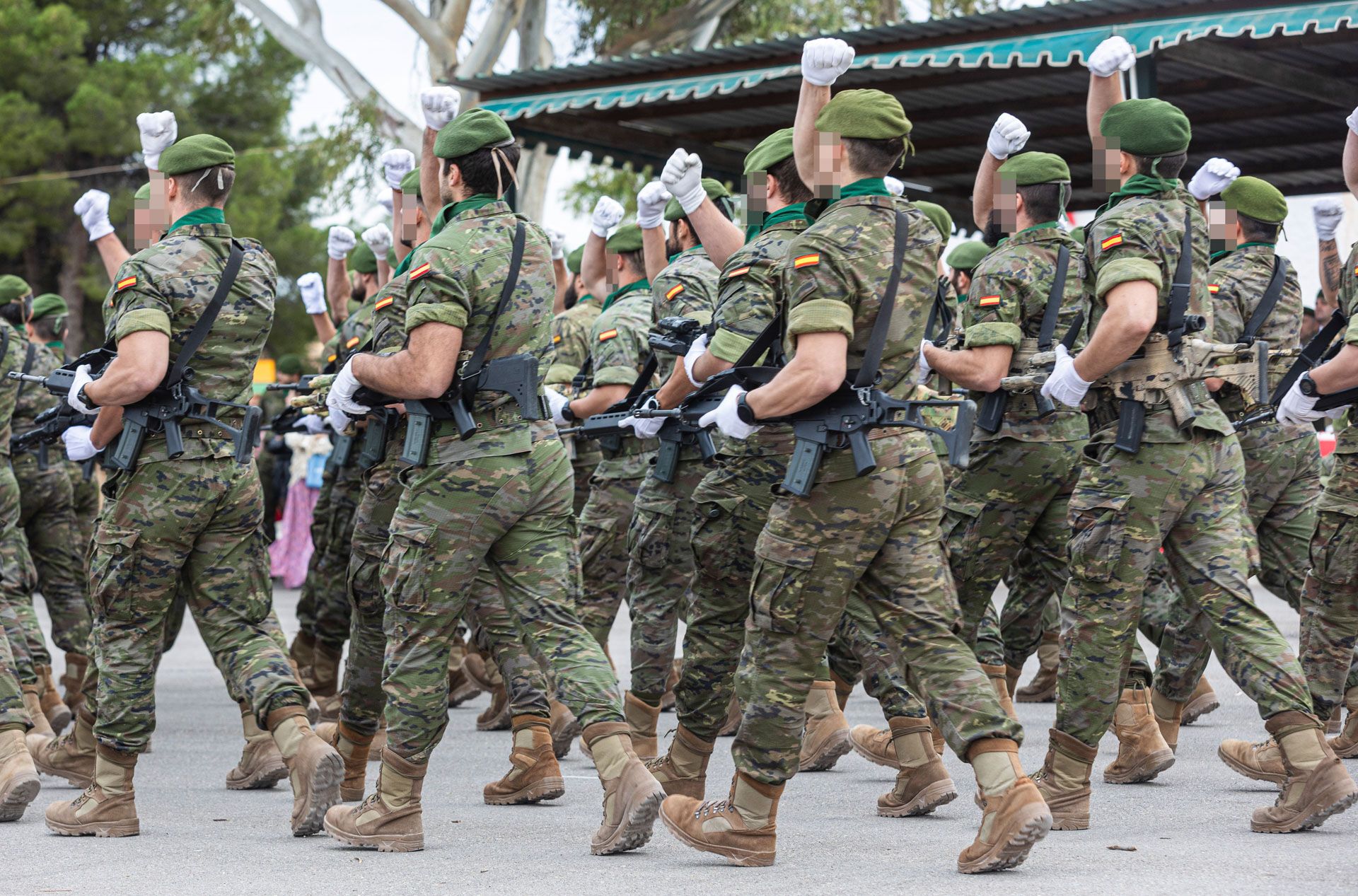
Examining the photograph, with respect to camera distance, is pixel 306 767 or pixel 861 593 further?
pixel 306 767

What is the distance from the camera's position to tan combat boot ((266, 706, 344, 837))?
217 inches

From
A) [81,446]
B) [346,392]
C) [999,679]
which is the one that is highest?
[346,392]

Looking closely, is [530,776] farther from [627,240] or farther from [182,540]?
[627,240]

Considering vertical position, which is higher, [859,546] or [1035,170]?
[1035,170]

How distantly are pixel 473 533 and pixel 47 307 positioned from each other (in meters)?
6.10

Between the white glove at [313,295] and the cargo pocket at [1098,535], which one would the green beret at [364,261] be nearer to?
the white glove at [313,295]

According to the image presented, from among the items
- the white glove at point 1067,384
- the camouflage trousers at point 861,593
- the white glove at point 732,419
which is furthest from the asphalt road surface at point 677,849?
the white glove at point 1067,384

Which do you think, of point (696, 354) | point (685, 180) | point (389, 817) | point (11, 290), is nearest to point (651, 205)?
point (685, 180)

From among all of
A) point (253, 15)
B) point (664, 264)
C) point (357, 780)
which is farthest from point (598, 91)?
point (253, 15)

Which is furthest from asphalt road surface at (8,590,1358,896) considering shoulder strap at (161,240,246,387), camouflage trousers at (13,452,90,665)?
camouflage trousers at (13,452,90,665)

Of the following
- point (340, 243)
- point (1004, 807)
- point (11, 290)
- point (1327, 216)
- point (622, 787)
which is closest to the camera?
point (1004, 807)

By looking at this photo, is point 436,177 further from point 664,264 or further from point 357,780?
A: point 357,780

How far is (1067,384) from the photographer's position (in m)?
5.41

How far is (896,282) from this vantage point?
4.87m
